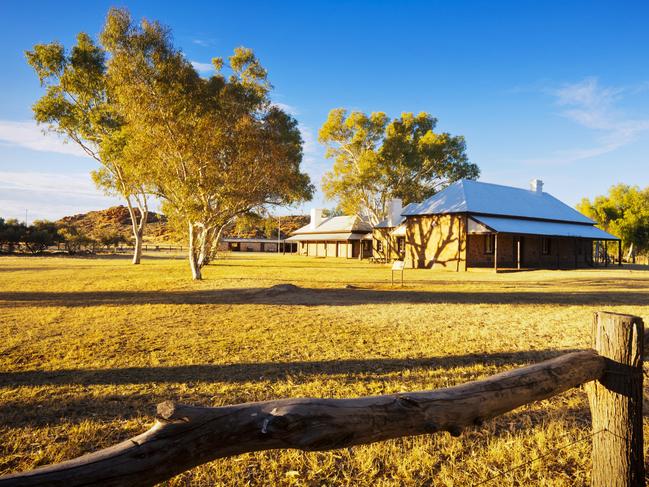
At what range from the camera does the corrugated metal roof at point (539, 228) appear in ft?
96.1

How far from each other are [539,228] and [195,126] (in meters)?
26.2

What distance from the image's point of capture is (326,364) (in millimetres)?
6496

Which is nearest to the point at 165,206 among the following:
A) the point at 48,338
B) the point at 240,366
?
the point at 48,338

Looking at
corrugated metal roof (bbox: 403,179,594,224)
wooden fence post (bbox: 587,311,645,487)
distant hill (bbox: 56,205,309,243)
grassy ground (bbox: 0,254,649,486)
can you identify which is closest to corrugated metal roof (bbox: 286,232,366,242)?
corrugated metal roof (bbox: 403,179,594,224)

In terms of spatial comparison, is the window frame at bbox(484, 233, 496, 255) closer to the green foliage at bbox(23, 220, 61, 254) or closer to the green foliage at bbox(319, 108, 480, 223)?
the green foliage at bbox(319, 108, 480, 223)

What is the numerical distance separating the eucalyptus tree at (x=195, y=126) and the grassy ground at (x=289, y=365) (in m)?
6.09

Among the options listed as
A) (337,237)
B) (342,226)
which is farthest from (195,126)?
(342,226)

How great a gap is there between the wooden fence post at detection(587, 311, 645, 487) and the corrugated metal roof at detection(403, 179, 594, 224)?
27.9 meters

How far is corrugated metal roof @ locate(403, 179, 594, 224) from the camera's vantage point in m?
31.4

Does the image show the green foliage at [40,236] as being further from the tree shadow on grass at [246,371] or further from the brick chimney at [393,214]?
the tree shadow on grass at [246,371]

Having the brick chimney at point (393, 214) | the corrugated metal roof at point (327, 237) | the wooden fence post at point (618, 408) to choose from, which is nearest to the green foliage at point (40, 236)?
the corrugated metal roof at point (327, 237)

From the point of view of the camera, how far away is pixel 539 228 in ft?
104

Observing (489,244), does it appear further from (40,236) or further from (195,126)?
(40,236)

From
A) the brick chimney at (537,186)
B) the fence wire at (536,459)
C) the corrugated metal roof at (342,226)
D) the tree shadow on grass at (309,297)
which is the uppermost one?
the brick chimney at (537,186)
